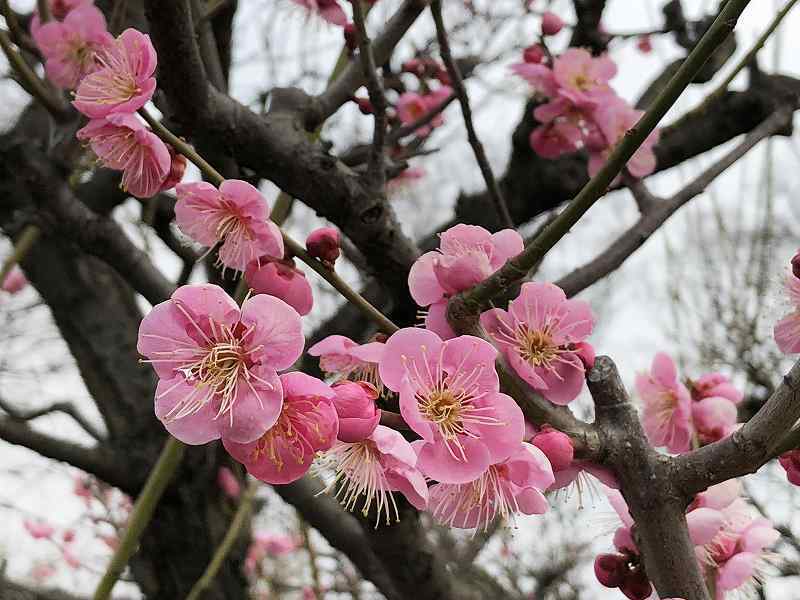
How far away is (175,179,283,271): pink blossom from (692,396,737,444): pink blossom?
2.09 feet

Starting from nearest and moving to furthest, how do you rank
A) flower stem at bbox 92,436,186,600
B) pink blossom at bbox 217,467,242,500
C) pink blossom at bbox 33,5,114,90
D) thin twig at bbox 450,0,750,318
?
thin twig at bbox 450,0,750,318 < flower stem at bbox 92,436,186,600 < pink blossom at bbox 33,5,114,90 < pink blossom at bbox 217,467,242,500

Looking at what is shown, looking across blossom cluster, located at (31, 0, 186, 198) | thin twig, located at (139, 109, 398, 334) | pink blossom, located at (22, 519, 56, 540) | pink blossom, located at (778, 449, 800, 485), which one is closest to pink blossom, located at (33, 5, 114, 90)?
blossom cluster, located at (31, 0, 186, 198)

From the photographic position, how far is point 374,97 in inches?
44.2

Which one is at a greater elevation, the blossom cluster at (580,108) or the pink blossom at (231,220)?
the blossom cluster at (580,108)

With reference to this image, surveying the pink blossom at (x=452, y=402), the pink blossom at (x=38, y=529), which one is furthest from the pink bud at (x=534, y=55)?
the pink blossom at (x=38, y=529)

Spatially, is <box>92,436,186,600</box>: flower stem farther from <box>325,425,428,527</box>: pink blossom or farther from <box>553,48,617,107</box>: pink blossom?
<box>553,48,617,107</box>: pink blossom

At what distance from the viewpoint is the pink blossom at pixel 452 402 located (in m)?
0.69

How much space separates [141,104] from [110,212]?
155 centimetres

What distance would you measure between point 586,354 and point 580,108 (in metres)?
0.95

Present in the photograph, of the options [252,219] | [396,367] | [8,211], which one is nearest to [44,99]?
[8,211]

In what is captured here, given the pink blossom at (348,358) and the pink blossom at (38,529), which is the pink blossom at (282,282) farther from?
the pink blossom at (38,529)

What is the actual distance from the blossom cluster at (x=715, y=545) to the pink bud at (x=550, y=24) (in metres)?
1.23

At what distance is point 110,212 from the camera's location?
2.29m

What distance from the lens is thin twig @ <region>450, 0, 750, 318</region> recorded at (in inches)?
24.7
